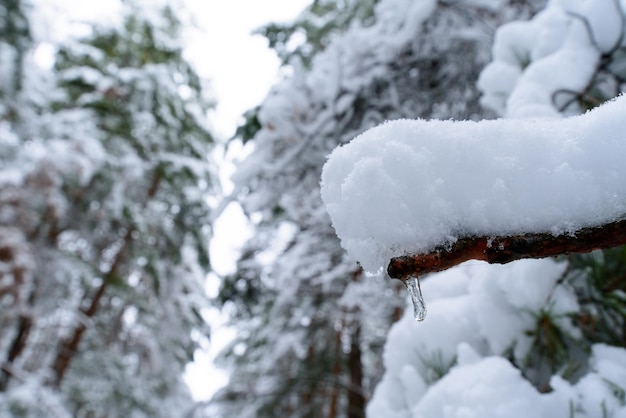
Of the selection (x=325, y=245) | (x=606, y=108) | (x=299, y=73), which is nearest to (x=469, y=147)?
(x=606, y=108)

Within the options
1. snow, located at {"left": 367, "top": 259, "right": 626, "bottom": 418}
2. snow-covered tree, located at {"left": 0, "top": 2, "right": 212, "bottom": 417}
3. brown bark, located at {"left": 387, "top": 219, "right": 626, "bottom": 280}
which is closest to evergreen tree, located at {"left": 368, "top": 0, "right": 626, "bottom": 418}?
snow, located at {"left": 367, "top": 259, "right": 626, "bottom": 418}

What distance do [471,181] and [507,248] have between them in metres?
0.11

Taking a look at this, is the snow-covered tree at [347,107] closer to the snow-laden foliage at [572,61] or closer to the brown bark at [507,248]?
the snow-laden foliage at [572,61]

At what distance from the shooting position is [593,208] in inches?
21.0

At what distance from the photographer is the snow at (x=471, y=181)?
1.77 ft

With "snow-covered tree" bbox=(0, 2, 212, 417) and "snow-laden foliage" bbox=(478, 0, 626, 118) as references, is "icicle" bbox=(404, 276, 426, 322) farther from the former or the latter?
"snow-covered tree" bbox=(0, 2, 212, 417)

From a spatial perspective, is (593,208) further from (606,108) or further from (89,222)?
(89,222)

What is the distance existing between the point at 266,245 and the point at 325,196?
4206 mm

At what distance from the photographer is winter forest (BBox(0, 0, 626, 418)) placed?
1.93 ft

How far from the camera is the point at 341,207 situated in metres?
0.59

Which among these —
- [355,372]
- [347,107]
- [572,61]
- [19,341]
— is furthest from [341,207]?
[19,341]

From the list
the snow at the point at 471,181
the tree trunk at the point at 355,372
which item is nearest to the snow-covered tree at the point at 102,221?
the tree trunk at the point at 355,372

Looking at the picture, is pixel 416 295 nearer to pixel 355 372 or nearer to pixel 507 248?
pixel 507 248

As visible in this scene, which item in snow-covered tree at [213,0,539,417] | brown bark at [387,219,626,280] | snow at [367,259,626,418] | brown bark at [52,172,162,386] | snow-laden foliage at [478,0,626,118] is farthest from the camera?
brown bark at [52,172,162,386]
